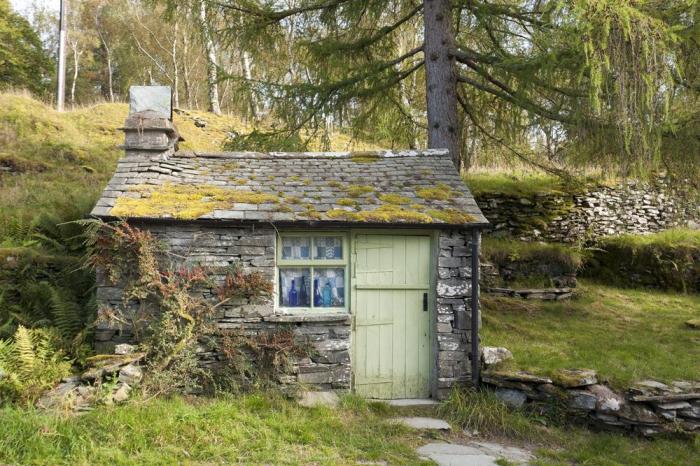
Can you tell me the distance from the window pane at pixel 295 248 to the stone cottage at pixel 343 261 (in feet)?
0.05

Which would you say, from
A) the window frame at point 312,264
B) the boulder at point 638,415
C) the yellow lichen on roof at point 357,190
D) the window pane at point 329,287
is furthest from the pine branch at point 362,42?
the boulder at point 638,415

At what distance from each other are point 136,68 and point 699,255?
30.4 metres

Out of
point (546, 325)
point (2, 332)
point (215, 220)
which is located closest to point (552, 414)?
point (546, 325)

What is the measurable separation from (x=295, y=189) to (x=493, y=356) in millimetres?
3618

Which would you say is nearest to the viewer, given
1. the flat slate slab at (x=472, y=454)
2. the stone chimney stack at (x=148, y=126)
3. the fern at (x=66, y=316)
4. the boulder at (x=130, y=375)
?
the flat slate slab at (x=472, y=454)

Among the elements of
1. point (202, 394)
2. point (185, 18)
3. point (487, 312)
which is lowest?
point (202, 394)

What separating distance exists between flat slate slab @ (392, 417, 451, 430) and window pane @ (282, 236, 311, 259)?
2.42 m

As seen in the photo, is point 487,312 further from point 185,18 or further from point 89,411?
point 185,18

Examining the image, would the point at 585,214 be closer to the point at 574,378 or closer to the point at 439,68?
the point at 439,68

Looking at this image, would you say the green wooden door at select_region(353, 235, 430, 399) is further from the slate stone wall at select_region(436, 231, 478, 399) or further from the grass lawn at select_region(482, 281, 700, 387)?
the grass lawn at select_region(482, 281, 700, 387)

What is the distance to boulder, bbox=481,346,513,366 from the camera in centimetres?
622

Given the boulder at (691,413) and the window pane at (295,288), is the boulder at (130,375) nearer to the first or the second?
the window pane at (295,288)

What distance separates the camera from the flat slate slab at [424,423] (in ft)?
17.8

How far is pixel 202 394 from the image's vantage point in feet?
19.2
